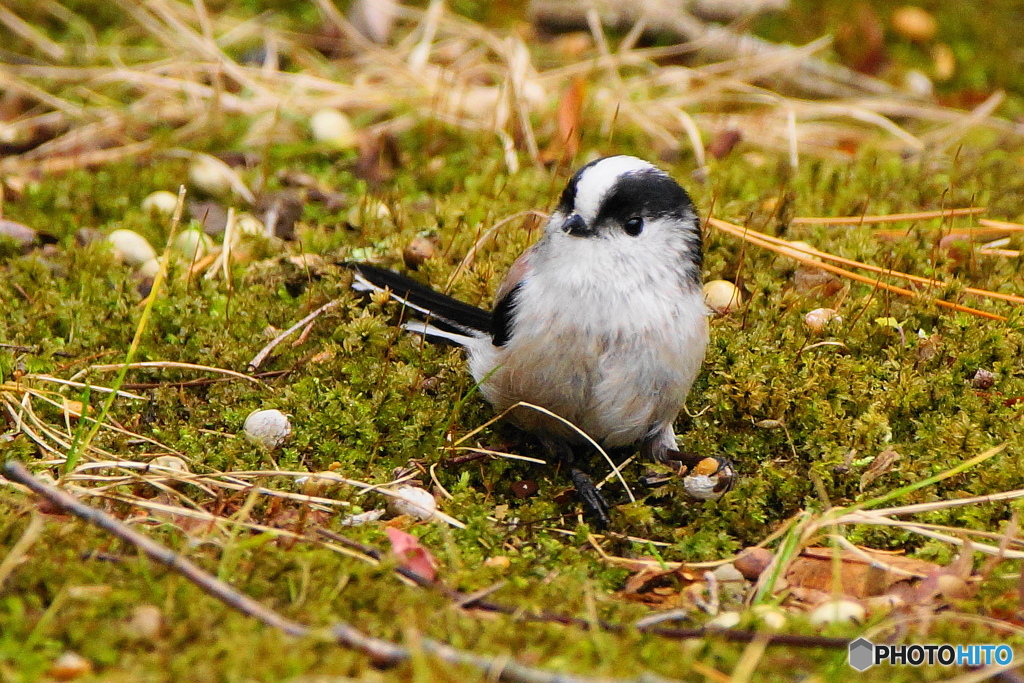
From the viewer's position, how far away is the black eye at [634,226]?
2725 mm

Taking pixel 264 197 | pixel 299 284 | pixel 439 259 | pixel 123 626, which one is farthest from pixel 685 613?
pixel 264 197

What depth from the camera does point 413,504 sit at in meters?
2.62

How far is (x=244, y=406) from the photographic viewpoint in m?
3.09

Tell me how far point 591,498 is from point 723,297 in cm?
104

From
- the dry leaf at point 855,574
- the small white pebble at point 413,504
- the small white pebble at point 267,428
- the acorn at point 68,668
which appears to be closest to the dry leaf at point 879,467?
the dry leaf at point 855,574

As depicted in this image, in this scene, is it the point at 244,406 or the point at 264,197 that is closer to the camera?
the point at 244,406

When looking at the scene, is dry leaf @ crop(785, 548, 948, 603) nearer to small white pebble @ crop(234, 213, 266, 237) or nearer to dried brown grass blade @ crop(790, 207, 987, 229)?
dried brown grass blade @ crop(790, 207, 987, 229)

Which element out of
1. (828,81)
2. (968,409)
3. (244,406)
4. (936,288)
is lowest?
(244,406)

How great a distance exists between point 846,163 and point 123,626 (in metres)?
3.65

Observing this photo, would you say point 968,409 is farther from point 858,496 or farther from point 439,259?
point 439,259

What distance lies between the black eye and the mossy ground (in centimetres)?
63

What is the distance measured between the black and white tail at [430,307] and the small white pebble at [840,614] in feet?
4.50

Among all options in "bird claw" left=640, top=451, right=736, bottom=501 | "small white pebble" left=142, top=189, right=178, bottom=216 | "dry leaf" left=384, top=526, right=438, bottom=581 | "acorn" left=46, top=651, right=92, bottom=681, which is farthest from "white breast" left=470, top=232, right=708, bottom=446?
"small white pebble" left=142, top=189, right=178, bottom=216

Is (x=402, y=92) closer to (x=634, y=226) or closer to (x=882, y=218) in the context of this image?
(x=882, y=218)
